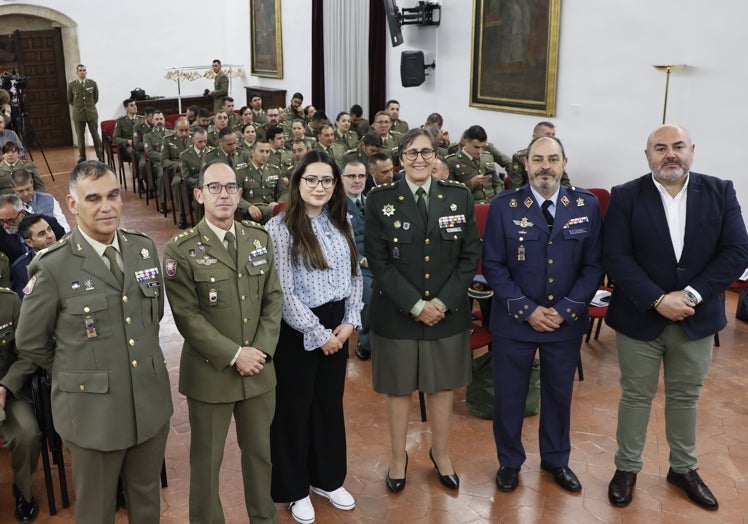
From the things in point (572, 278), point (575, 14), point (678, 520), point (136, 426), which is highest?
point (575, 14)

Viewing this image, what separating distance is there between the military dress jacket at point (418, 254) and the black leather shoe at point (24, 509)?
169 centimetres

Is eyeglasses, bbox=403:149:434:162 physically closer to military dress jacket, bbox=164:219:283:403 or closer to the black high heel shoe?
military dress jacket, bbox=164:219:283:403

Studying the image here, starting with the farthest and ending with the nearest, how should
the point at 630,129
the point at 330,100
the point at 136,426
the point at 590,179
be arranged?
the point at 330,100 → the point at 590,179 → the point at 630,129 → the point at 136,426

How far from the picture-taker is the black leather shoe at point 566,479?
3.29 meters

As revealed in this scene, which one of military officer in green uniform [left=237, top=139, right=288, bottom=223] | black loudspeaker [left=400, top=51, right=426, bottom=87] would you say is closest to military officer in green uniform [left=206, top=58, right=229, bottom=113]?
black loudspeaker [left=400, top=51, right=426, bottom=87]

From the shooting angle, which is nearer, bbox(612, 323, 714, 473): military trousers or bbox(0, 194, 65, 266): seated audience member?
bbox(612, 323, 714, 473): military trousers

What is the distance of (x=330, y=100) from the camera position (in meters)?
12.8

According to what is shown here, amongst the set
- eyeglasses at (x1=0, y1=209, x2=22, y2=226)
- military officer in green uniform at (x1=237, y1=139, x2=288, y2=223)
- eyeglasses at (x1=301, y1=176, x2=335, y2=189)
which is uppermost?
eyeglasses at (x1=301, y1=176, x2=335, y2=189)

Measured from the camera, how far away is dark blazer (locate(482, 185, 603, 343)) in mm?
3072

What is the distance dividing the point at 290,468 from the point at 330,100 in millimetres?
10489

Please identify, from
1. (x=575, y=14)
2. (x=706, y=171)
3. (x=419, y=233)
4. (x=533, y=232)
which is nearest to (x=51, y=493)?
(x=419, y=233)

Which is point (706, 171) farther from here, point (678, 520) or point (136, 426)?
point (136, 426)

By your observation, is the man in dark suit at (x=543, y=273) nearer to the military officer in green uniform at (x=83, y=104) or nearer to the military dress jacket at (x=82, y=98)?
the military officer in green uniform at (x=83, y=104)

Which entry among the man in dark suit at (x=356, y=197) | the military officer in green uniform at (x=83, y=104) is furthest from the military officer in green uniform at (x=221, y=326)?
the military officer in green uniform at (x=83, y=104)
